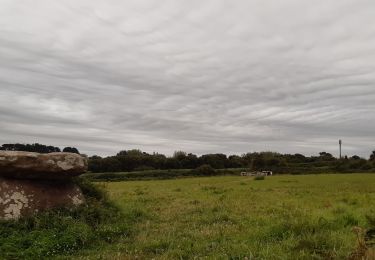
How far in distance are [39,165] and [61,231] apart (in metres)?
2.59

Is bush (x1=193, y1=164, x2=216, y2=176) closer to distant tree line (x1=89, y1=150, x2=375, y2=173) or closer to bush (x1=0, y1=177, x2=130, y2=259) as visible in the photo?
→ distant tree line (x1=89, y1=150, x2=375, y2=173)

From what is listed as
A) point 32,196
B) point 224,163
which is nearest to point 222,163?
point 224,163

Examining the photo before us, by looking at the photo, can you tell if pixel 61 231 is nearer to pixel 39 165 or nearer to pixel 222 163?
pixel 39 165

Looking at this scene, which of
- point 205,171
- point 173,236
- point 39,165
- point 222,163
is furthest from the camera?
point 222,163

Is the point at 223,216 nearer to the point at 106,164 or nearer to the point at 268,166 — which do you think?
the point at 106,164

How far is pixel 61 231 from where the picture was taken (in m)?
11.4

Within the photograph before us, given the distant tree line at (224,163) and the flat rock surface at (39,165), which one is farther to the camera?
the distant tree line at (224,163)

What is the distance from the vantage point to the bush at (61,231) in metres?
10.0

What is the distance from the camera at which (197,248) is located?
9680 millimetres

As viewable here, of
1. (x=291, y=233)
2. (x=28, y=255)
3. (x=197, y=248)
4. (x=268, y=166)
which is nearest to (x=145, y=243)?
(x=197, y=248)

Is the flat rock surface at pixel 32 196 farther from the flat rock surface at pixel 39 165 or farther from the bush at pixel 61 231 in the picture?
the bush at pixel 61 231

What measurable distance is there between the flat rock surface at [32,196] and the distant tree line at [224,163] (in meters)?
64.7

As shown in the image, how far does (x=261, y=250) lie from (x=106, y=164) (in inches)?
3212

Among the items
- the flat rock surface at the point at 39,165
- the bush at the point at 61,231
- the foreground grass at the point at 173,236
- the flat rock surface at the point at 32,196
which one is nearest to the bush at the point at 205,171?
the foreground grass at the point at 173,236
